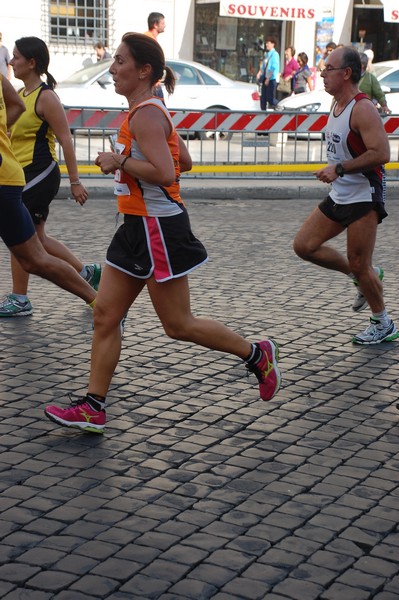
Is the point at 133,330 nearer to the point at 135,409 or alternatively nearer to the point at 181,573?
the point at 135,409

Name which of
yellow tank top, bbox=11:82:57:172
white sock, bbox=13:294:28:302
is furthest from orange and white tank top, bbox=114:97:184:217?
white sock, bbox=13:294:28:302

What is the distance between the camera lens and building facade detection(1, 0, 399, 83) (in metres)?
28.7

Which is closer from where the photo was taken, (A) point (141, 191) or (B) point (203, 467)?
(B) point (203, 467)

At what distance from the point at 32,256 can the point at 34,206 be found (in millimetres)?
871

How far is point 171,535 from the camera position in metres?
3.95

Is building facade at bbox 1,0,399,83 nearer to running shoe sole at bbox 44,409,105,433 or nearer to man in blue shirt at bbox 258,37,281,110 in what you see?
man in blue shirt at bbox 258,37,281,110

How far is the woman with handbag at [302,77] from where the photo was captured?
25.2 meters

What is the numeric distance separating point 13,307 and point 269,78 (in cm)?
1855

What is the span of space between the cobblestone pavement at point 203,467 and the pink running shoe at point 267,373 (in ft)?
0.41

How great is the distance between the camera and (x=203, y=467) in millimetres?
4652

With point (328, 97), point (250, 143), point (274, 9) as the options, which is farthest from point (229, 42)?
point (250, 143)

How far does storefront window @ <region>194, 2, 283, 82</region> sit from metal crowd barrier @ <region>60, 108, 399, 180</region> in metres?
A: 15.3

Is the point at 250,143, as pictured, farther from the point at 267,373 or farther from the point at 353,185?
the point at 267,373

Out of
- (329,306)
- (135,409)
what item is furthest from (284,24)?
(135,409)
